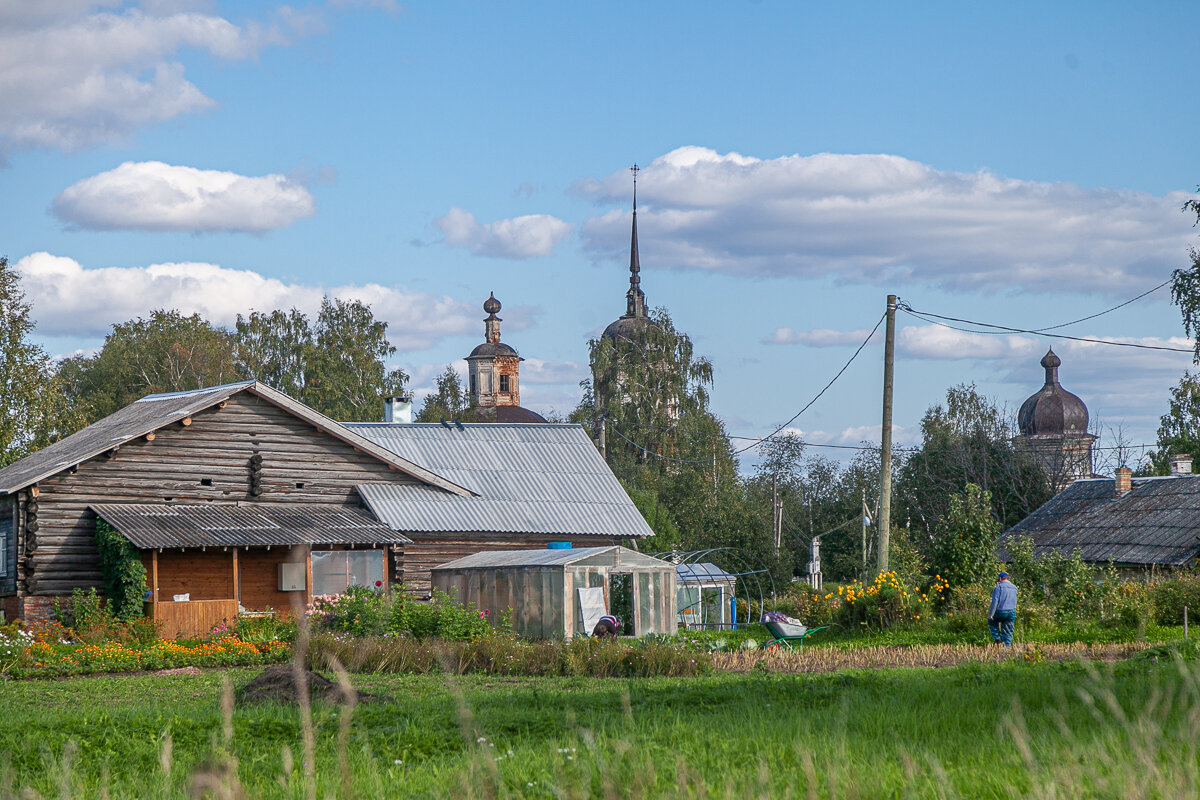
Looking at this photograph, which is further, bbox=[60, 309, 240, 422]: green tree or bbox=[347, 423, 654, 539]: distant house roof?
bbox=[60, 309, 240, 422]: green tree

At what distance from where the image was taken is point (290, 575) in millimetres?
31797

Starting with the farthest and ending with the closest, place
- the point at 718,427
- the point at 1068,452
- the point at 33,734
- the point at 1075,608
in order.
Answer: the point at 718,427 < the point at 1068,452 < the point at 1075,608 < the point at 33,734

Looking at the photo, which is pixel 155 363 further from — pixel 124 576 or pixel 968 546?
pixel 968 546

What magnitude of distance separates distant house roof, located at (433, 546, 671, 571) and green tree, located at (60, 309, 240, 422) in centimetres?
3046

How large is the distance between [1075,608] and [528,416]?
5406cm

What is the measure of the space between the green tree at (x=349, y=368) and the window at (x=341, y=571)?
1062 inches

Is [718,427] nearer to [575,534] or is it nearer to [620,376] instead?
[620,376]

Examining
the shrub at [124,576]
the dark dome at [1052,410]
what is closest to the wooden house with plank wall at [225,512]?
the shrub at [124,576]

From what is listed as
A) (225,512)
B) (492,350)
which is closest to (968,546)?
(225,512)

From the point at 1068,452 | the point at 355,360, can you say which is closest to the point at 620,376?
the point at 355,360

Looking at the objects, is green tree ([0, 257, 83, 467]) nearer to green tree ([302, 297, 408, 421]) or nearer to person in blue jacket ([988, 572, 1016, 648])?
green tree ([302, 297, 408, 421])

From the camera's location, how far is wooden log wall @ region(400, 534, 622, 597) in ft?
108

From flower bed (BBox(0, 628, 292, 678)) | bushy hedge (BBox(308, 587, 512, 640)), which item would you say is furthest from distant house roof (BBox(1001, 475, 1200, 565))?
flower bed (BBox(0, 628, 292, 678))

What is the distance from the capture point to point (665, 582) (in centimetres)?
3125
